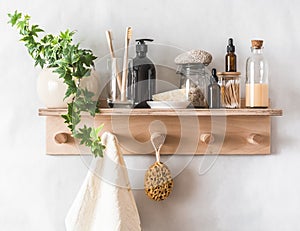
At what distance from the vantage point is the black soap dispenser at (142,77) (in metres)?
1.45

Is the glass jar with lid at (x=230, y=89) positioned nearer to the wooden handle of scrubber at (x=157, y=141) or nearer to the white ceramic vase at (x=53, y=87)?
the wooden handle of scrubber at (x=157, y=141)

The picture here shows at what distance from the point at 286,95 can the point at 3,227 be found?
0.81 metres

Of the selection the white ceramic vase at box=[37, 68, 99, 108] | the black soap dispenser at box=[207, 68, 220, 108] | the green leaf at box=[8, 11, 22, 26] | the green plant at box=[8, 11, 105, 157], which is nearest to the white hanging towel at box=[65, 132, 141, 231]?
the green plant at box=[8, 11, 105, 157]

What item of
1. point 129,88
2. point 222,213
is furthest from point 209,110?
point 222,213

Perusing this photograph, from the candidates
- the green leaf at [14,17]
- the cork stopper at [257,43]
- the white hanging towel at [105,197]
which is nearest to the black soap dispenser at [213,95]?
the cork stopper at [257,43]

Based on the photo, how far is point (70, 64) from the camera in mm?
1409

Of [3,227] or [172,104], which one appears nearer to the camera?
[172,104]

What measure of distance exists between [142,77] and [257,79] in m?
0.28

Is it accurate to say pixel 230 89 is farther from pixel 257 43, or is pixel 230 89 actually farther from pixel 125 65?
pixel 125 65

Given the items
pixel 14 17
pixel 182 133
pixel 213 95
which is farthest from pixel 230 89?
pixel 14 17

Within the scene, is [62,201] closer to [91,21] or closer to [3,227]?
[3,227]

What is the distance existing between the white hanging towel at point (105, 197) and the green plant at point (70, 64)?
1.3 inches

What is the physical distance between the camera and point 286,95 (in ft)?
5.08

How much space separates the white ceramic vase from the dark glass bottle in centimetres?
11
